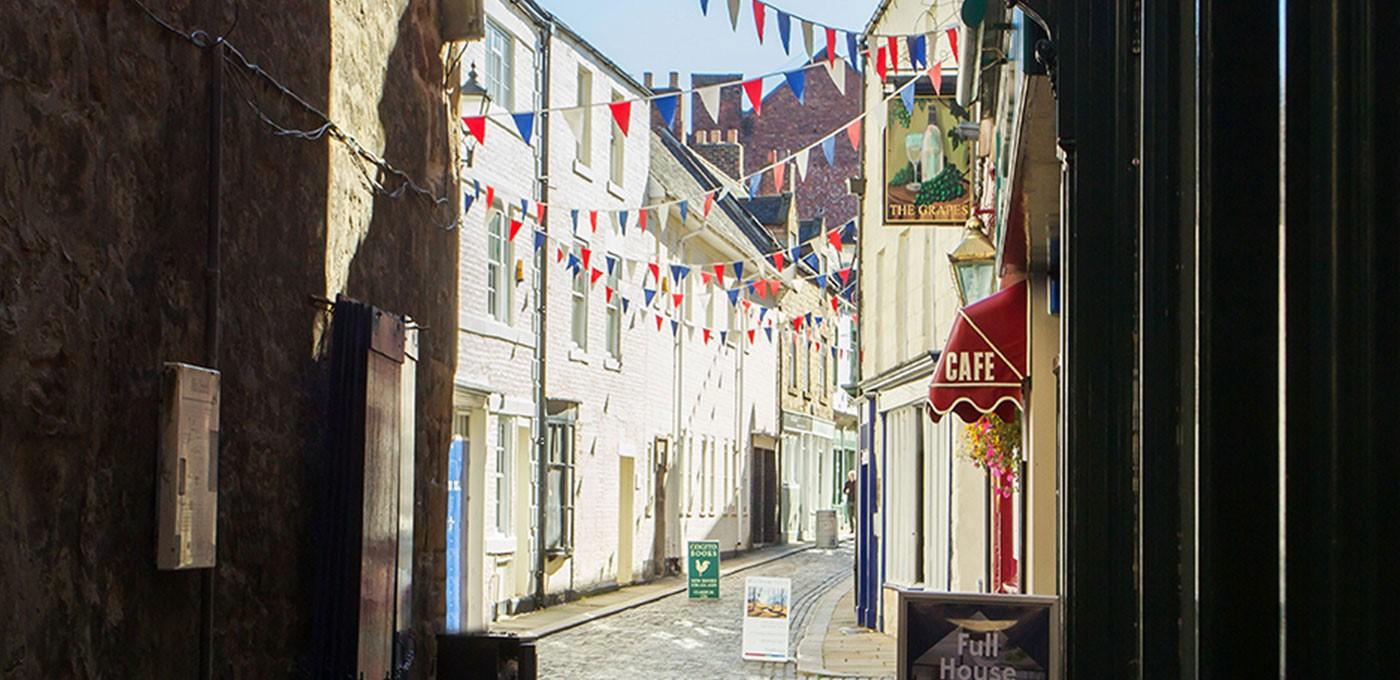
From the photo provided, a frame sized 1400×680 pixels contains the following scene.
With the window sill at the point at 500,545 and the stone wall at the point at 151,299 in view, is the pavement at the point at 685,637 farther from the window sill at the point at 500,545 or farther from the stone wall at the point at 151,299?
the stone wall at the point at 151,299

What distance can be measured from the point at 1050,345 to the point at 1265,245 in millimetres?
8342

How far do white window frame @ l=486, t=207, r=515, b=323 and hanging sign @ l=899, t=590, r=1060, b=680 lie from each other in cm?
1490

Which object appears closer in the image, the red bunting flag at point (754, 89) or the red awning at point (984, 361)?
the red awning at point (984, 361)

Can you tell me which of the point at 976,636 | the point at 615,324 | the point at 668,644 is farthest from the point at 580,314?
the point at 976,636

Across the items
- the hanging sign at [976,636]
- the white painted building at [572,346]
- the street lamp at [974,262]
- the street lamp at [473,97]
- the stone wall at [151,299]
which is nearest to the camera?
the stone wall at [151,299]

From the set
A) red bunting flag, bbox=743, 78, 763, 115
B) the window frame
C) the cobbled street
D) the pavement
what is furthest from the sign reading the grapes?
the window frame

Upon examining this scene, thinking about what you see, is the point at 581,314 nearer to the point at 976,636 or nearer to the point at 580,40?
the point at 580,40

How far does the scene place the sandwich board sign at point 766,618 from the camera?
51.7ft

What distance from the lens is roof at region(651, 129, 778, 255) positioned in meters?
34.6

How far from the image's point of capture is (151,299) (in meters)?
5.82

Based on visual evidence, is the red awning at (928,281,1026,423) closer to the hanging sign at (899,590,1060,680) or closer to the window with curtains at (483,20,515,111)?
the hanging sign at (899,590,1060,680)

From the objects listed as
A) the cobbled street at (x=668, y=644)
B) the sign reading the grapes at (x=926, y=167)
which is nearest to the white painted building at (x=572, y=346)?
the cobbled street at (x=668, y=644)

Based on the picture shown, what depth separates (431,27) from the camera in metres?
10.4

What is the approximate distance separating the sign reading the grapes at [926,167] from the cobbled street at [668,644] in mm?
4317
